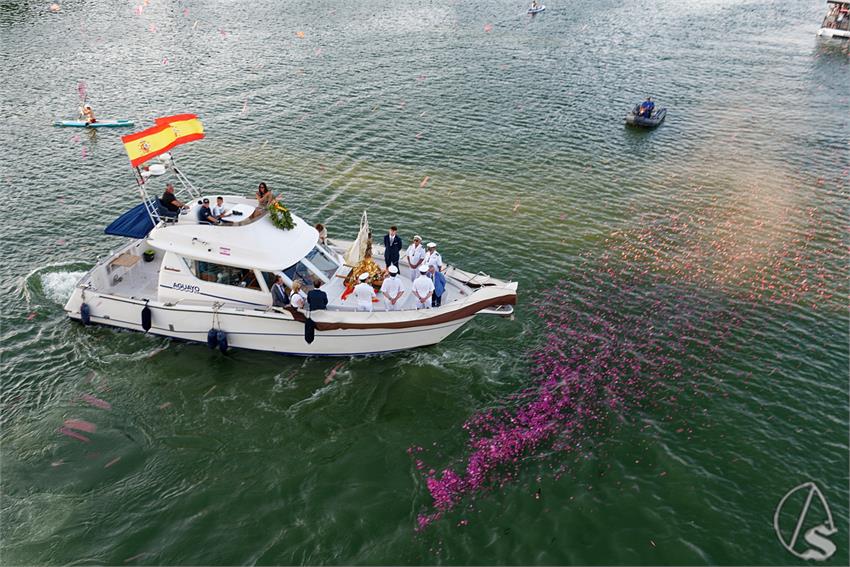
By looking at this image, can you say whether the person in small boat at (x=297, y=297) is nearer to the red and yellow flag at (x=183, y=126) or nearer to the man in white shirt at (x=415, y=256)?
the man in white shirt at (x=415, y=256)

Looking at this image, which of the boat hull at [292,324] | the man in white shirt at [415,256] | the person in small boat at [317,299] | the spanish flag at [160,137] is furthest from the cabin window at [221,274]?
the man in white shirt at [415,256]

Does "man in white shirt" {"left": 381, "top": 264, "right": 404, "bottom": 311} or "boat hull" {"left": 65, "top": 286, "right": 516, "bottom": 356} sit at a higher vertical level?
"man in white shirt" {"left": 381, "top": 264, "right": 404, "bottom": 311}

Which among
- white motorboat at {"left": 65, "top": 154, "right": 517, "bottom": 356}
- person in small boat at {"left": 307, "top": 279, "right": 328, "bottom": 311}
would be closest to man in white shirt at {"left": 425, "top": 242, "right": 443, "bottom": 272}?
white motorboat at {"left": 65, "top": 154, "right": 517, "bottom": 356}

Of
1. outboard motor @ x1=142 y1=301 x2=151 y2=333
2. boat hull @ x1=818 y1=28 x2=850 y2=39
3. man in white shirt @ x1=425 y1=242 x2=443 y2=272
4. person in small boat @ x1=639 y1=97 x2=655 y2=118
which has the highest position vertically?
boat hull @ x1=818 y1=28 x2=850 y2=39

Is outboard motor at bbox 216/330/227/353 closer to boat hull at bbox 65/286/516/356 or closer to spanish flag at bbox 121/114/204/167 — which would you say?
boat hull at bbox 65/286/516/356

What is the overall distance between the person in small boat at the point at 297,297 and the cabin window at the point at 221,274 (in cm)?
169

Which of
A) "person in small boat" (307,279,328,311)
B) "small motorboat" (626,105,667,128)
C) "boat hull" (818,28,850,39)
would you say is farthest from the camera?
"boat hull" (818,28,850,39)

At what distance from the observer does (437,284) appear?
18.7 metres

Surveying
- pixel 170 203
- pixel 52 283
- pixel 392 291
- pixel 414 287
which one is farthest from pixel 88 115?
pixel 414 287

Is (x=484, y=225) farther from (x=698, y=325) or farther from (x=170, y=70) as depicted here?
(x=170, y=70)

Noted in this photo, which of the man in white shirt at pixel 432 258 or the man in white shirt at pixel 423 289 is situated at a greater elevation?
the man in white shirt at pixel 432 258

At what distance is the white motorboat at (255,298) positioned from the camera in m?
18.3

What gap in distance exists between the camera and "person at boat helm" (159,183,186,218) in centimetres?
2033

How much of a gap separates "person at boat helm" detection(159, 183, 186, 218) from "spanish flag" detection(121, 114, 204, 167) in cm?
167
